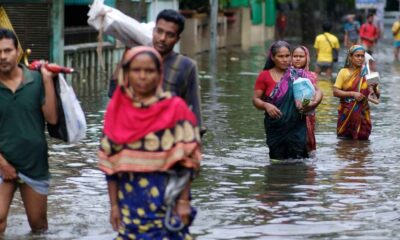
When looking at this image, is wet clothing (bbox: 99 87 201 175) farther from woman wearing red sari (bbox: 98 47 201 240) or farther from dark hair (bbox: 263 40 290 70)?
dark hair (bbox: 263 40 290 70)

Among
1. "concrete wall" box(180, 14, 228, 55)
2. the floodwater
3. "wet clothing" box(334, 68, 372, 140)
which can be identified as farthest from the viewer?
"concrete wall" box(180, 14, 228, 55)

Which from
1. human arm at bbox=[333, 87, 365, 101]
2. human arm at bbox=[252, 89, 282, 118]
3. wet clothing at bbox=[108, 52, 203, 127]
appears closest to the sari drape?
human arm at bbox=[252, 89, 282, 118]

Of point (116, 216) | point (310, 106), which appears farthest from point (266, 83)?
point (116, 216)

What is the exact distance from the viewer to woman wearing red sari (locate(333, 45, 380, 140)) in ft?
52.5

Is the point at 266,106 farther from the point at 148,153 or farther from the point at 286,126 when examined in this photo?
the point at 148,153

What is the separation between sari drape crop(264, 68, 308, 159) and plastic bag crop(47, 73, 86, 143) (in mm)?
4877

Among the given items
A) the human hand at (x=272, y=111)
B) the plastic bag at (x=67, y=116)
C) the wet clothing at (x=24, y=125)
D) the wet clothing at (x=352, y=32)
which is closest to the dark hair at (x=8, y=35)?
the wet clothing at (x=24, y=125)

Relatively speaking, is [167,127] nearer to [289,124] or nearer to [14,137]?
[14,137]

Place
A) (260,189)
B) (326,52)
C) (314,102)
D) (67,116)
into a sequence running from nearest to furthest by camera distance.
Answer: (67,116)
(260,189)
(314,102)
(326,52)

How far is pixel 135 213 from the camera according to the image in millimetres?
6742

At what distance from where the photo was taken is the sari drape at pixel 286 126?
1334 cm

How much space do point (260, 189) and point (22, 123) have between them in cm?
365

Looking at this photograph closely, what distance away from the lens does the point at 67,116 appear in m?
8.70

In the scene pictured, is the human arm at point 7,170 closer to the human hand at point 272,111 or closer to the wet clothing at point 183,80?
the wet clothing at point 183,80
